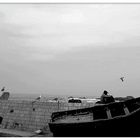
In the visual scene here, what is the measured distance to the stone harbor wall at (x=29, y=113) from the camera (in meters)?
12.0

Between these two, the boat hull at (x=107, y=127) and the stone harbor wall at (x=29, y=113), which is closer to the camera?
the boat hull at (x=107, y=127)

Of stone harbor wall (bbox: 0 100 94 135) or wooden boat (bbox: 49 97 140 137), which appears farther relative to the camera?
stone harbor wall (bbox: 0 100 94 135)

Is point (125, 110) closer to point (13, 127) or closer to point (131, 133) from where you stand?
point (131, 133)

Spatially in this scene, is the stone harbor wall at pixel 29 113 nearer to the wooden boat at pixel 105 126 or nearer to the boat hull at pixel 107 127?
the wooden boat at pixel 105 126

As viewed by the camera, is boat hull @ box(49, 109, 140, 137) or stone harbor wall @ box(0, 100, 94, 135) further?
stone harbor wall @ box(0, 100, 94, 135)

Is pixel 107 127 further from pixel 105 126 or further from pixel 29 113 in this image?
pixel 29 113

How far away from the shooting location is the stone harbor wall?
12016mm

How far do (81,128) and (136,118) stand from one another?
180 centimetres

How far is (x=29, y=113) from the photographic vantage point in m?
12.8

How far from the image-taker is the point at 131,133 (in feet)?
24.0

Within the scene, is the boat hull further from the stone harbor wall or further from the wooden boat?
the stone harbor wall

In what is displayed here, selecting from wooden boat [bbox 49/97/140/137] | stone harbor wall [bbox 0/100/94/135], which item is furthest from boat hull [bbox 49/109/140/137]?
stone harbor wall [bbox 0/100/94/135]

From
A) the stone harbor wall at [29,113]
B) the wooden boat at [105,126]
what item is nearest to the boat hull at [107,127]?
the wooden boat at [105,126]

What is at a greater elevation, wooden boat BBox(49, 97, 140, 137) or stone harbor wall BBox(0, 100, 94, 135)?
stone harbor wall BBox(0, 100, 94, 135)
